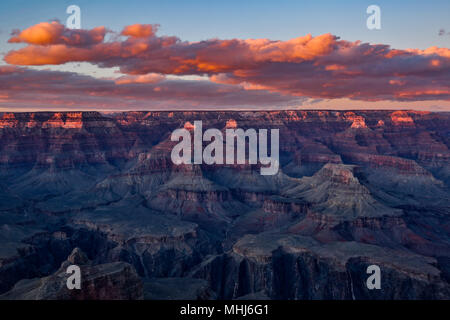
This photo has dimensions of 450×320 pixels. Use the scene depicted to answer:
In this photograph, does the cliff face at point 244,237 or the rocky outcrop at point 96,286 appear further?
the cliff face at point 244,237

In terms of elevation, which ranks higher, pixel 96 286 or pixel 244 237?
pixel 96 286

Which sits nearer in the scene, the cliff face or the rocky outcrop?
the rocky outcrop

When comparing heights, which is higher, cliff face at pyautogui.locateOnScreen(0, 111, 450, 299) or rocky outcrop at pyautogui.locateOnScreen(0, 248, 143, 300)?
rocky outcrop at pyautogui.locateOnScreen(0, 248, 143, 300)

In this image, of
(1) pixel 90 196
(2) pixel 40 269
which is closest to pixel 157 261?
(2) pixel 40 269

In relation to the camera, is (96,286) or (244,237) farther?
(244,237)

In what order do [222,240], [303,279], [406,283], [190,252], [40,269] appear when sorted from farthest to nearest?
[222,240]
[190,252]
[40,269]
[303,279]
[406,283]

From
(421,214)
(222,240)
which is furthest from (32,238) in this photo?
(421,214)

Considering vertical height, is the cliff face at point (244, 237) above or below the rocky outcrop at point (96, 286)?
below

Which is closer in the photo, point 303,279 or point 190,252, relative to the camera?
point 303,279
